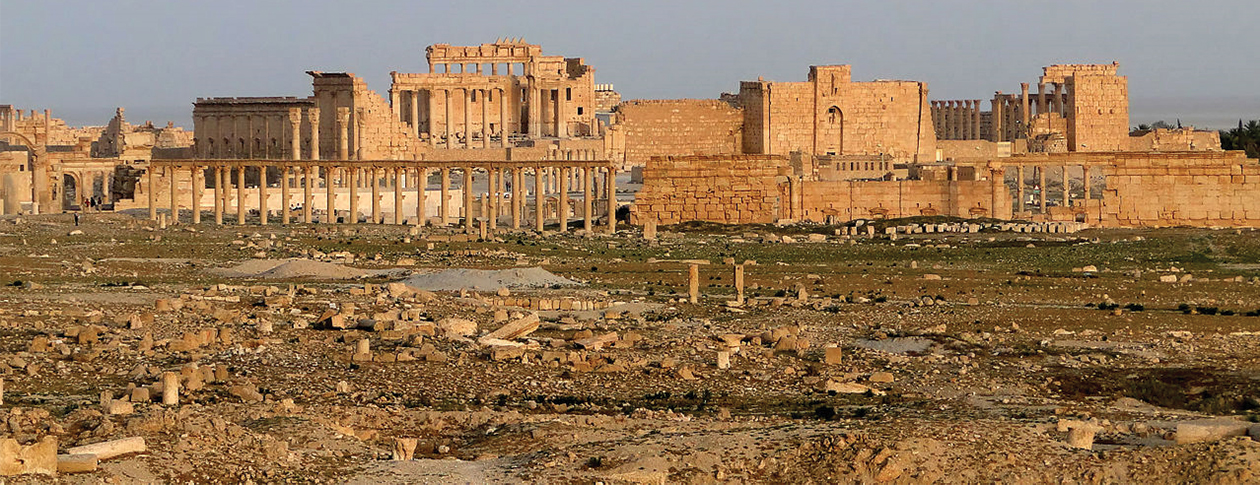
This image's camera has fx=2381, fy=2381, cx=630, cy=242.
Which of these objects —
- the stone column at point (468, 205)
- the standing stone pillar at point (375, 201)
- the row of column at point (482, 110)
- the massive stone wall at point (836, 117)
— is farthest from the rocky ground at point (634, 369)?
the row of column at point (482, 110)

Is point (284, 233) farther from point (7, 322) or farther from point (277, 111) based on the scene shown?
point (277, 111)

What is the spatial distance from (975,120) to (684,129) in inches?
936

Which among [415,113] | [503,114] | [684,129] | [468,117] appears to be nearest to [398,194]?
[684,129]

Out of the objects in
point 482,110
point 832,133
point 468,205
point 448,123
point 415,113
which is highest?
point 482,110

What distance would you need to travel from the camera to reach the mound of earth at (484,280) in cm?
3528

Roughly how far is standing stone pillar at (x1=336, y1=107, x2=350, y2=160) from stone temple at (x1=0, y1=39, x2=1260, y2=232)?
0.65 ft

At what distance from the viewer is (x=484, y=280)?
35875 mm

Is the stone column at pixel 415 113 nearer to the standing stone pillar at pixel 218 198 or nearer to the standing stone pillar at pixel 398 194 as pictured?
the standing stone pillar at pixel 398 194

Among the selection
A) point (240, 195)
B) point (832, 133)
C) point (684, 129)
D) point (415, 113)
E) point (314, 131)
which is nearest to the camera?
point (240, 195)

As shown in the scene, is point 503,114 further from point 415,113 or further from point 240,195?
point 240,195

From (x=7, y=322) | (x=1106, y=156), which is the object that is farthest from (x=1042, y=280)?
(x=1106, y=156)

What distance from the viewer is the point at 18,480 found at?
56.6 feet

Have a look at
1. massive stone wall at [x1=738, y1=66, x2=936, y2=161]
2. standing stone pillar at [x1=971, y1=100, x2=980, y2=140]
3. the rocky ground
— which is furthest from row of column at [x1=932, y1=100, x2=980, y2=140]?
the rocky ground

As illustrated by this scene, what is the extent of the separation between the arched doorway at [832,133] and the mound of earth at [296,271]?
145 feet
